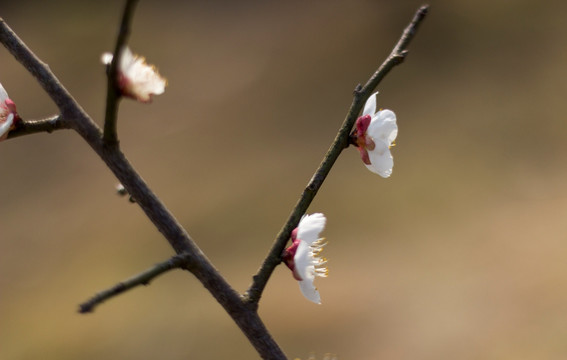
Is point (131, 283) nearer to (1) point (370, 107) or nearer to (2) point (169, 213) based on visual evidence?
(2) point (169, 213)

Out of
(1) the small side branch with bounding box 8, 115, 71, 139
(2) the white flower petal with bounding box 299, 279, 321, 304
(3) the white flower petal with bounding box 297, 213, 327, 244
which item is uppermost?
(1) the small side branch with bounding box 8, 115, 71, 139

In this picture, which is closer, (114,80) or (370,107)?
(114,80)

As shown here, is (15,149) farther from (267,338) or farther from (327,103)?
(267,338)

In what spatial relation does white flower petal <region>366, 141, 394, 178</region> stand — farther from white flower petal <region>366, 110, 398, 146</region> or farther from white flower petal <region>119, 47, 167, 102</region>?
white flower petal <region>119, 47, 167, 102</region>

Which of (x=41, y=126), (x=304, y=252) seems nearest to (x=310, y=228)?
(x=304, y=252)

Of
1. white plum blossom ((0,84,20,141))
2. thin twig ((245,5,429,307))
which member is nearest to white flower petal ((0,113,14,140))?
white plum blossom ((0,84,20,141))
